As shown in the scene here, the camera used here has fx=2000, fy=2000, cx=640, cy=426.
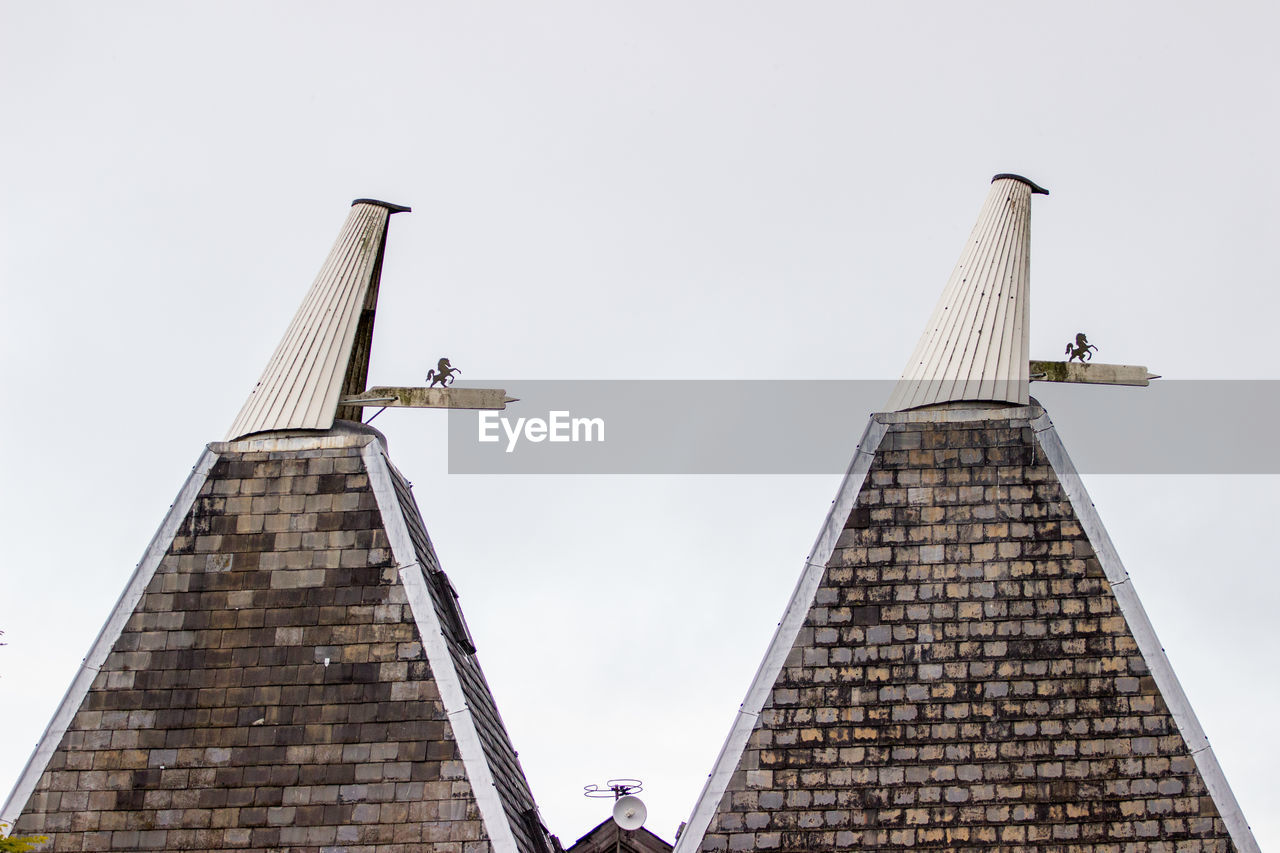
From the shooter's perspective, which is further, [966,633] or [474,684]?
[474,684]

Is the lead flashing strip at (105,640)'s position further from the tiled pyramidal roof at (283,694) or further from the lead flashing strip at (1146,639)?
the lead flashing strip at (1146,639)

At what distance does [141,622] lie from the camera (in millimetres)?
21453

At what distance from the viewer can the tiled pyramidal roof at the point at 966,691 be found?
1947 centimetres

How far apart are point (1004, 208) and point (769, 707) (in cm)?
735

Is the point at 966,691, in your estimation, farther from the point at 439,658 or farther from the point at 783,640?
the point at 439,658

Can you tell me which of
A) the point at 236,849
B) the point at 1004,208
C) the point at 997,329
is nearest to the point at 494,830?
the point at 236,849

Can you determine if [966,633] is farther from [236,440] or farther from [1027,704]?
[236,440]

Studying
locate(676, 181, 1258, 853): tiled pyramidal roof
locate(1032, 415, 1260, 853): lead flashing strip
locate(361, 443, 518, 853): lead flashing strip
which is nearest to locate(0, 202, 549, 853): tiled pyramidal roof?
locate(361, 443, 518, 853): lead flashing strip

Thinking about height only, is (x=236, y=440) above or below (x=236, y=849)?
above

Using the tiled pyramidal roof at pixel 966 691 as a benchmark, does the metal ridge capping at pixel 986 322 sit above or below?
above

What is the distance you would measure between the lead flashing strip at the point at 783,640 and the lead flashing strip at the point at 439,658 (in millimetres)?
1859

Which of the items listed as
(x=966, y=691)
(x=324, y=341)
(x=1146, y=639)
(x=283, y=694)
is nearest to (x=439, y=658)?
(x=283, y=694)

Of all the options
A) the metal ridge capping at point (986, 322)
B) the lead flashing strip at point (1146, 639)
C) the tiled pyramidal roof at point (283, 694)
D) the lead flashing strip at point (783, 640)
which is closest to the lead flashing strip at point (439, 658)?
the tiled pyramidal roof at point (283, 694)

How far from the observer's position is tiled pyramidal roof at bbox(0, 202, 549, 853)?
20.1 meters
